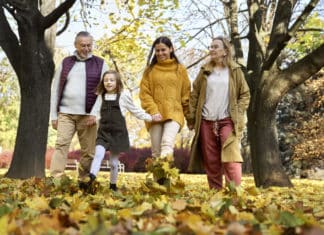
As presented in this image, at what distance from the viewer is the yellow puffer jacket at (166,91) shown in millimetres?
5887

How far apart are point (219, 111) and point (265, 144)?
13.4ft

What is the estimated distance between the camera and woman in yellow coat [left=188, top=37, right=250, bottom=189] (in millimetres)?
5758

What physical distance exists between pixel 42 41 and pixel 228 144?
17.3 ft

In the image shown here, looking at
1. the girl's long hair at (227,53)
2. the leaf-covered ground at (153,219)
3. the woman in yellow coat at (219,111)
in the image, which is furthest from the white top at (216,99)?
the leaf-covered ground at (153,219)

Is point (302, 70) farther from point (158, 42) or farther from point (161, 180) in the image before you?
point (161, 180)

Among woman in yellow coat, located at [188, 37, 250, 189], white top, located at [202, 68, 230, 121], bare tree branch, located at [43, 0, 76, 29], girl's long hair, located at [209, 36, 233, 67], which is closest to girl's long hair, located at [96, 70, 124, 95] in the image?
woman in yellow coat, located at [188, 37, 250, 189]

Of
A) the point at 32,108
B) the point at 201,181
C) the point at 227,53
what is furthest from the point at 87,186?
the point at 201,181

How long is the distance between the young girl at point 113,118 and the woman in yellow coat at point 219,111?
0.58m

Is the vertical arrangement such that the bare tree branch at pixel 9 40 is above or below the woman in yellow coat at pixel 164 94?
above

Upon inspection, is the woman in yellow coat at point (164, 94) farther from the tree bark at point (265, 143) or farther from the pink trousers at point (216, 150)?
the tree bark at point (265, 143)

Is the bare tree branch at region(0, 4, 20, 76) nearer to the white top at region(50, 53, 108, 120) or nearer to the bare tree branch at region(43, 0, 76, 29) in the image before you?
the bare tree branch at region(43, 0, 76, 29)

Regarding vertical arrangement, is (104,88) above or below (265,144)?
above

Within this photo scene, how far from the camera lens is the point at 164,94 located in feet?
19.4

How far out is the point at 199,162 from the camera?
19.8ft
